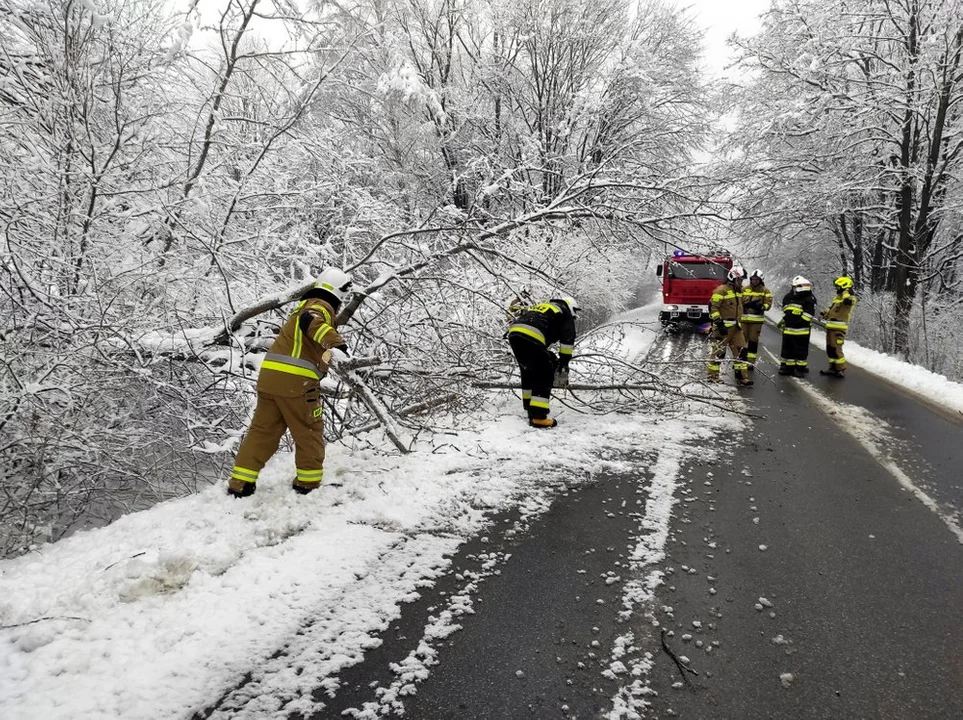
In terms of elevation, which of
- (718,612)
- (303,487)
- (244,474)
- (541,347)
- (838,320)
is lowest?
(718,612)

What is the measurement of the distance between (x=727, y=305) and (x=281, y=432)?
7.76 m

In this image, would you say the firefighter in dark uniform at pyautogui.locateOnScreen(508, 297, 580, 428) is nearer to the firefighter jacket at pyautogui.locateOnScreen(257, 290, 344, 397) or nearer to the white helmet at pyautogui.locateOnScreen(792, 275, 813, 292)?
the firefighter jacket at pyautogui.locateOnScreen(257, 290, 344, 397)

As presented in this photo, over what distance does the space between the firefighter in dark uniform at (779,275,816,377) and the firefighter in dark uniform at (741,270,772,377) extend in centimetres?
36

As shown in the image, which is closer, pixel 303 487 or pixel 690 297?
pixel 303 487

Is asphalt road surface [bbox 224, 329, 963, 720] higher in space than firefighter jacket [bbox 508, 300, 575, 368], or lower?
lower

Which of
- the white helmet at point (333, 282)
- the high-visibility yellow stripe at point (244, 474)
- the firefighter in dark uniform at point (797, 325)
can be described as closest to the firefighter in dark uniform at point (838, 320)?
the firefighter in dark uniform at point (797, 325)

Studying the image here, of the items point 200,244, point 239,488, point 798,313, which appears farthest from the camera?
point 798,313

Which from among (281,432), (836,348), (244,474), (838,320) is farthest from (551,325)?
(836,348)

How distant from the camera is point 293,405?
369cm

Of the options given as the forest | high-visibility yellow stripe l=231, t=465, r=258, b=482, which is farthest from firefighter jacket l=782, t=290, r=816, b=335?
high-visibility yellow stripe l=231, t=465, r=258, b=482

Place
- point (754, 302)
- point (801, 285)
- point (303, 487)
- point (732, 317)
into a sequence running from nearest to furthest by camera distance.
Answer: point (303, 487), point (732, 317), point (801, 285), point (754, 302)

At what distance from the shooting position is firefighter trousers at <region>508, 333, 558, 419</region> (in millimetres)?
5918

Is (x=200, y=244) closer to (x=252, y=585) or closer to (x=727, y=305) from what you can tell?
(x=252, y=585)

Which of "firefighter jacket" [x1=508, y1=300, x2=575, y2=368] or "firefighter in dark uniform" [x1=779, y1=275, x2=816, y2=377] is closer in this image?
"firefighter jacket" [x1=508, y1=300, x2=575, y2=368]
